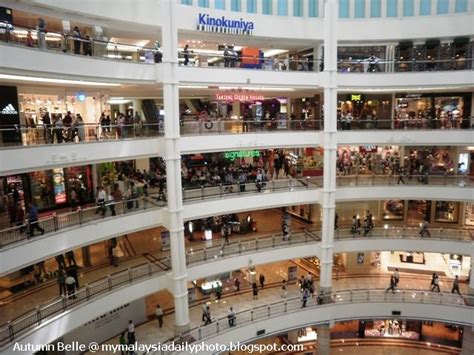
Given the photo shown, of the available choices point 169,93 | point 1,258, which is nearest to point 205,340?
point 1,258

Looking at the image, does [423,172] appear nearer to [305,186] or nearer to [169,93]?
[305,186]

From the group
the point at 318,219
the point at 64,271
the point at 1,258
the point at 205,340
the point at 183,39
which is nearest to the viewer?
the point at 1,258

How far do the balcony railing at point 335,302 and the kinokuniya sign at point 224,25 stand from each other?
1278 cm

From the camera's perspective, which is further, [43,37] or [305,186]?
[305,186]

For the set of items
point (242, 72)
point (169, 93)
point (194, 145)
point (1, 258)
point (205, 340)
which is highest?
point (242, 72)

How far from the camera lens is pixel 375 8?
19781 mm

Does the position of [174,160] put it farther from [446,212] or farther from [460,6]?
[446,212]

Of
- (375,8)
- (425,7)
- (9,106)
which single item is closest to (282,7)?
(375,8)

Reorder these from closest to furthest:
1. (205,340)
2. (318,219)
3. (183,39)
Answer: (205,340) → (183,39) → (318,219)

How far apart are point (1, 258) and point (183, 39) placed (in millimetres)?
12385

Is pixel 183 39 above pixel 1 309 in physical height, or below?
above

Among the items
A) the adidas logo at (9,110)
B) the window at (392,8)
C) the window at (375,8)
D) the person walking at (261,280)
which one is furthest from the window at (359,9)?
the adidas logo at (9,110)

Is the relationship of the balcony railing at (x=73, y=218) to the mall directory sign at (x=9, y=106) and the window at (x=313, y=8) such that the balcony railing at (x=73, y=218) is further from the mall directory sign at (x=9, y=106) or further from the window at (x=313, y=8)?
the window at (x=313, y=8)

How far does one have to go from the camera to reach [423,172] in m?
21.2
